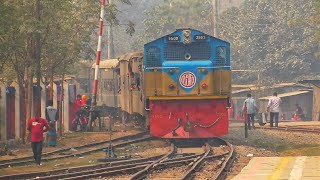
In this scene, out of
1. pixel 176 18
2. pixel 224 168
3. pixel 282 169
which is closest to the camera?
pixel 282 169

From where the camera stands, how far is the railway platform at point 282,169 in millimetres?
12898

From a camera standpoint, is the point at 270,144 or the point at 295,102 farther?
the point at 295,102

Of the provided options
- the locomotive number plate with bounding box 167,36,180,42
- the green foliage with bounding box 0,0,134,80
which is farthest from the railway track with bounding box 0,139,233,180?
the green foliage with bounding box 0,0,134,80

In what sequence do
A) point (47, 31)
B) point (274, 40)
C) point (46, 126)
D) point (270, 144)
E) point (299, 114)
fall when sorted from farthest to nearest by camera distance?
point (274, 40)
point (299, 114)
point (47, 31)
point (270, 144)
point (46, 126)

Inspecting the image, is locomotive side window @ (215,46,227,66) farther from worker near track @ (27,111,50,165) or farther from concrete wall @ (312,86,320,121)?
concrete wall @ (312,86,320,121)

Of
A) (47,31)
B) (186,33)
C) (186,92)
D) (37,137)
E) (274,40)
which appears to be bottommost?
(37,137)

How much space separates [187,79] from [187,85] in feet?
0.63

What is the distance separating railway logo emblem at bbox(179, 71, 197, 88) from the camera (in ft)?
70.2

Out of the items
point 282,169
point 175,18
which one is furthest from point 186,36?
point 175,18

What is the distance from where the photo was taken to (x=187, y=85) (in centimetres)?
2141

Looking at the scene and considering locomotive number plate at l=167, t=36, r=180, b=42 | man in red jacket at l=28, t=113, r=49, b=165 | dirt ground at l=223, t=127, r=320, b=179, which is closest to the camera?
man in red jacket at l=28, t=113, r=49, b=165

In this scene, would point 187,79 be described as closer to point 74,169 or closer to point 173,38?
point 173,38

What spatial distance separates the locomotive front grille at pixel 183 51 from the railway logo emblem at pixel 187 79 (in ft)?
2.05

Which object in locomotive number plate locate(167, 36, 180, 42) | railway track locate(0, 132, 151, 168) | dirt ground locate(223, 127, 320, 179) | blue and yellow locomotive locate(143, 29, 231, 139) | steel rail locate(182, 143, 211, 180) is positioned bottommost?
railway track locate(0, 132, 151, 168)
